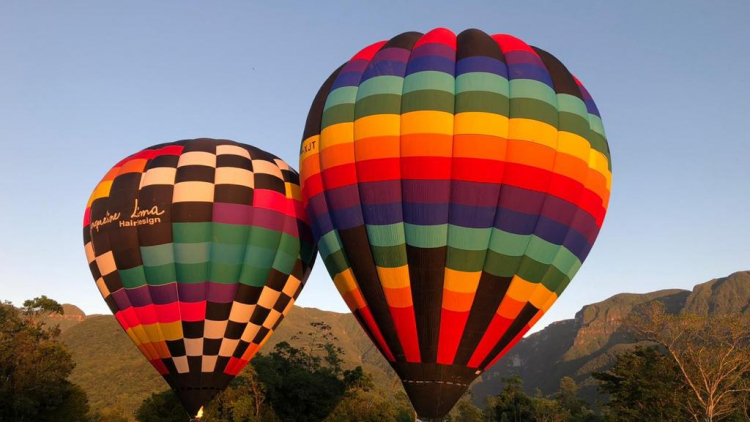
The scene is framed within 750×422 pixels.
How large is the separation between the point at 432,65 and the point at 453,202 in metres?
3.20

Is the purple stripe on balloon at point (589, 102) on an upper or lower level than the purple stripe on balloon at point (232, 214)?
upper

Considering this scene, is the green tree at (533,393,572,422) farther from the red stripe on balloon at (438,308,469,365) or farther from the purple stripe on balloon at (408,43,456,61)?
the purple stripe on balloon at (408,43,456,61)

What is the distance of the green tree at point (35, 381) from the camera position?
2983cm

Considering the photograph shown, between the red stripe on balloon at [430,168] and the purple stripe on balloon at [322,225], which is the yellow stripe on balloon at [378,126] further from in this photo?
the purple stripe on balloon at [322,225]

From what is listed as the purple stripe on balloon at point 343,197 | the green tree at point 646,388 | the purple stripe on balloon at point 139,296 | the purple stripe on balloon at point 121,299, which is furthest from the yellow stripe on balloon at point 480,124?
the green tree at point 646,388

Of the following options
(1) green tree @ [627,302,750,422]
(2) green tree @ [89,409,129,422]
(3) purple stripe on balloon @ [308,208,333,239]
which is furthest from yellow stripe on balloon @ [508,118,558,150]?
(2) green tree @ [89,409,129,422]

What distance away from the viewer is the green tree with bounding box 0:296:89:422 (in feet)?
97.9

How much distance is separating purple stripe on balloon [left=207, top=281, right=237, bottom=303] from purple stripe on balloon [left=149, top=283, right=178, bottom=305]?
3.00 feet

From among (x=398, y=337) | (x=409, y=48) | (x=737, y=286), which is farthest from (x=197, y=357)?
(x=737, y=286)

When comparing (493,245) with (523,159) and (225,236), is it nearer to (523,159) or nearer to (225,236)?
(523,159)

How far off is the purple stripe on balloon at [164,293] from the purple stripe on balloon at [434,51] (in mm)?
8684

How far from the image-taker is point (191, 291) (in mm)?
15328

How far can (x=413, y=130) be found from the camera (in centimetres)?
1155

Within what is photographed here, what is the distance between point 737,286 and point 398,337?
724 feet
